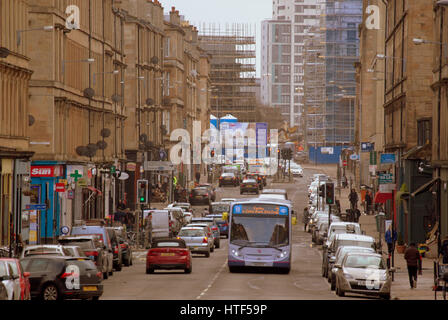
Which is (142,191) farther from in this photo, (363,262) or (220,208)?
(363,262)

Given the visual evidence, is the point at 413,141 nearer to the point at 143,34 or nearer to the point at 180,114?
the point at 143,34

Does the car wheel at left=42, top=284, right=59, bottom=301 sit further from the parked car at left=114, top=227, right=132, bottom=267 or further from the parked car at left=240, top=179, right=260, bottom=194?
the parked car at left=240, top=179, right=260, bottom=194

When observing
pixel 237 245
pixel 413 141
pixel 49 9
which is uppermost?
pixel 49 9

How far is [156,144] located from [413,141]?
39806 millimetres

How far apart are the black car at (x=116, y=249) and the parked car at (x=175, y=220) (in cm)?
1752

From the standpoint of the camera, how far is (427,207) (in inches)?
2174

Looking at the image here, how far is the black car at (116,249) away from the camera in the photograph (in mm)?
42062

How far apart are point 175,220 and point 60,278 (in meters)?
36.4

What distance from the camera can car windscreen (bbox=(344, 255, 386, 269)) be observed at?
31.5 meters

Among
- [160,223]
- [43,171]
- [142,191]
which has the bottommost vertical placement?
[160,223]

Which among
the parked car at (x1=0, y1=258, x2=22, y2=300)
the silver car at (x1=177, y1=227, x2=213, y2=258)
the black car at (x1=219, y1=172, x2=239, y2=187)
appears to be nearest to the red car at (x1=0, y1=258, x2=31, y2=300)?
the parked car at (x1=0, y1=258, x2=22, y2=300)

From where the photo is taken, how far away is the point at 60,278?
26984mm

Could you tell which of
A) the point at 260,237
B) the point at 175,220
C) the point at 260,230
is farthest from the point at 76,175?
the point at 260,237
